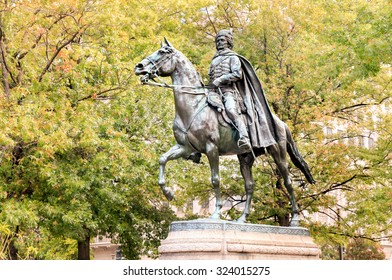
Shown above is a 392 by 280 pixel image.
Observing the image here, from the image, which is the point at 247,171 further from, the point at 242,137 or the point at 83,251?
the point at 83,251

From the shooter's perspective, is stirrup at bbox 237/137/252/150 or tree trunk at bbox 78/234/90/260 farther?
tree trunk at bbox 78/234/90/260

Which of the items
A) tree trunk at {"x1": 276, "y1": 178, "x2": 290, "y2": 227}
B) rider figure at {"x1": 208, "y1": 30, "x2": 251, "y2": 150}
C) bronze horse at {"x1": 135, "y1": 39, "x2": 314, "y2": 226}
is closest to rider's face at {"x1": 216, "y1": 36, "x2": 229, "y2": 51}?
rider figure at {"x1": 208, "y1": 30, "x2": 251, "y2": 150}

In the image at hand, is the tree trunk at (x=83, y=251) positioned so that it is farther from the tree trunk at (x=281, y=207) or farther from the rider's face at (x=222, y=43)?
the rider's face at (x=222, y=43)

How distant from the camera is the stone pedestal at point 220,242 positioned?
1186cm

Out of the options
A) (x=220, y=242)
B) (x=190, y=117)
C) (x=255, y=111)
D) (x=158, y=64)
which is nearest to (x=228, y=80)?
(x=255, y=111)

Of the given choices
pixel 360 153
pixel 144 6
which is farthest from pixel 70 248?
pixel 360 153

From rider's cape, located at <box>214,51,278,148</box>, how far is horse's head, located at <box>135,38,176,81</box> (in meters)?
1.31

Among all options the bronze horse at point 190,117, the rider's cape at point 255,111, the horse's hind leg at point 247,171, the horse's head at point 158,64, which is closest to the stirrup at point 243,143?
the bronze horse at point 190,117

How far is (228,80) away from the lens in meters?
13.3

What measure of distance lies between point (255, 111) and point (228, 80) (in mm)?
941

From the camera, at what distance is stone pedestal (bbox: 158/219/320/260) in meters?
11.9

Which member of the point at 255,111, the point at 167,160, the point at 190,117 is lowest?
the point at 167,160

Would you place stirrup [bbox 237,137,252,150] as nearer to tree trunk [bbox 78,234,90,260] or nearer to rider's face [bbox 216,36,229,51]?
rider's face [bbox 216,36,229,51]

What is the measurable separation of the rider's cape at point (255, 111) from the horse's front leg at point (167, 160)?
4.88ft
